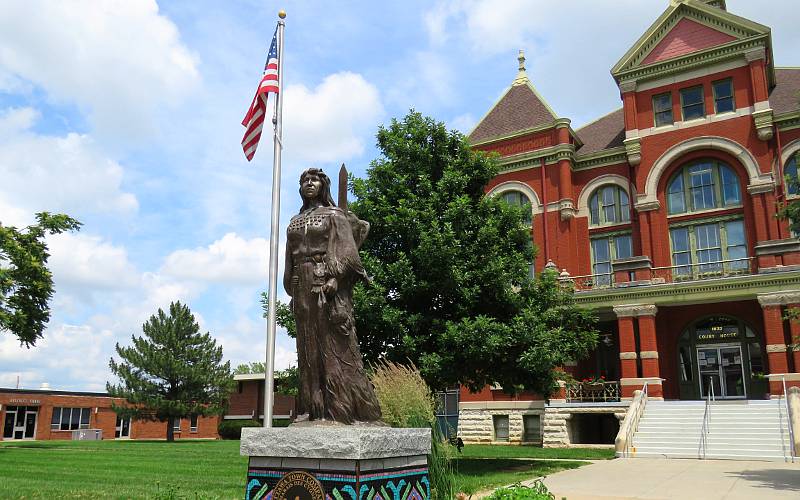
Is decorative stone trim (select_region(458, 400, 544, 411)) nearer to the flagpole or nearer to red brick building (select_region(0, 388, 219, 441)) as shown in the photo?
the flagpole

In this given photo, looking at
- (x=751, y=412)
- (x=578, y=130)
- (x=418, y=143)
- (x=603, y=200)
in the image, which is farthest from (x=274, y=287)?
(x=578, y=130)

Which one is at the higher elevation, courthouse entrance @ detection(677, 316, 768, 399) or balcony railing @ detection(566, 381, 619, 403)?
courthouse entrance @ detection(677, 316, 768, 399)

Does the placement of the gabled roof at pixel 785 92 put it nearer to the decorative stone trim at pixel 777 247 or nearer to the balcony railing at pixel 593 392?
the decorative stone trim at pixel 777 247

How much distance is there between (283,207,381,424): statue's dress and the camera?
646cm

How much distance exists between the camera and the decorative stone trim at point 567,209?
101ft

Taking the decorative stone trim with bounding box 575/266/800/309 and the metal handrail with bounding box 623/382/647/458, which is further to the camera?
the decorative stone trim with bounding box 575/266/800/309

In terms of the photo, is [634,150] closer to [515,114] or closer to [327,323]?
[515,114]

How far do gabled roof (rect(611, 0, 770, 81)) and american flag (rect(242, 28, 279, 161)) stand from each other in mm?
20953

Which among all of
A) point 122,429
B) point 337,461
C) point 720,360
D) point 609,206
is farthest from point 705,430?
point 122,429

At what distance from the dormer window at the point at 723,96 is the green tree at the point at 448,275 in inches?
616

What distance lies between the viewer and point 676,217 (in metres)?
29.0

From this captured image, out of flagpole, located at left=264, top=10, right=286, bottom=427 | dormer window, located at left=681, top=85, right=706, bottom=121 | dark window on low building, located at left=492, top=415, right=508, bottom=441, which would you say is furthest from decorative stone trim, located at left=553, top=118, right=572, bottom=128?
flagpole, located at left=264, top=10, right=286, bottom=427

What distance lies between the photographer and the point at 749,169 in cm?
2758

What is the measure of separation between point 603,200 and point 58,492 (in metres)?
26.1
